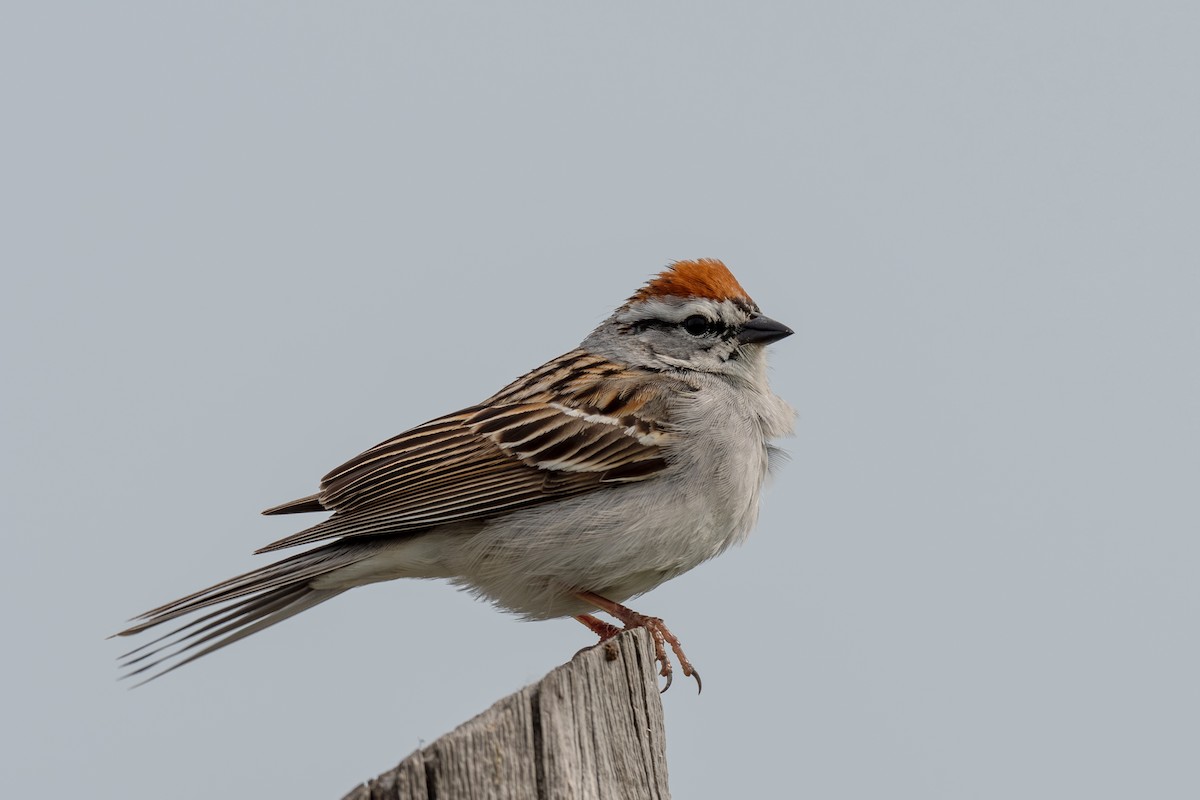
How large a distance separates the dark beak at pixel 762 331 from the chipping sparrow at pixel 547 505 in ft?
1.27

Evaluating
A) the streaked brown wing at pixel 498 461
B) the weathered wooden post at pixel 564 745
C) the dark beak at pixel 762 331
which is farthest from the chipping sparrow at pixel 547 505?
the weathered wooden post at pixel 564 745

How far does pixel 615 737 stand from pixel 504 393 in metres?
3.55

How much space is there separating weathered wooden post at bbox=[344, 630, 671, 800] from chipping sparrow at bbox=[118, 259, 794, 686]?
6.43 feet

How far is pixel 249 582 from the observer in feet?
20.1

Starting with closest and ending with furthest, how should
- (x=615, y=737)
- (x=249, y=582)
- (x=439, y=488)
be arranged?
(x=615, y=737) → (x=249, y=582) → (x=439, y=488)

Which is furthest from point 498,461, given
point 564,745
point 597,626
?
point 564,745

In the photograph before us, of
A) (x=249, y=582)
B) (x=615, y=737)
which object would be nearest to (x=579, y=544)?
(x=249, y=582)

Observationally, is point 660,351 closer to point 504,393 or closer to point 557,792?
point 504,393

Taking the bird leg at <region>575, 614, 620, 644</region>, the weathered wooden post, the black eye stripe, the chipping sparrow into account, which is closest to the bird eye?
the black eye stripe

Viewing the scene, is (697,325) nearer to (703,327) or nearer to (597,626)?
(703,327)

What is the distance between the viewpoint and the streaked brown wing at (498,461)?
21.1 feet

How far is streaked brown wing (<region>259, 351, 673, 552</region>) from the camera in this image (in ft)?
21.1

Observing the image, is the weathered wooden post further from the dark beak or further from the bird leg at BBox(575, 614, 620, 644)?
the dark beak

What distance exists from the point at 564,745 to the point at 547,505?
2830 millimetres
